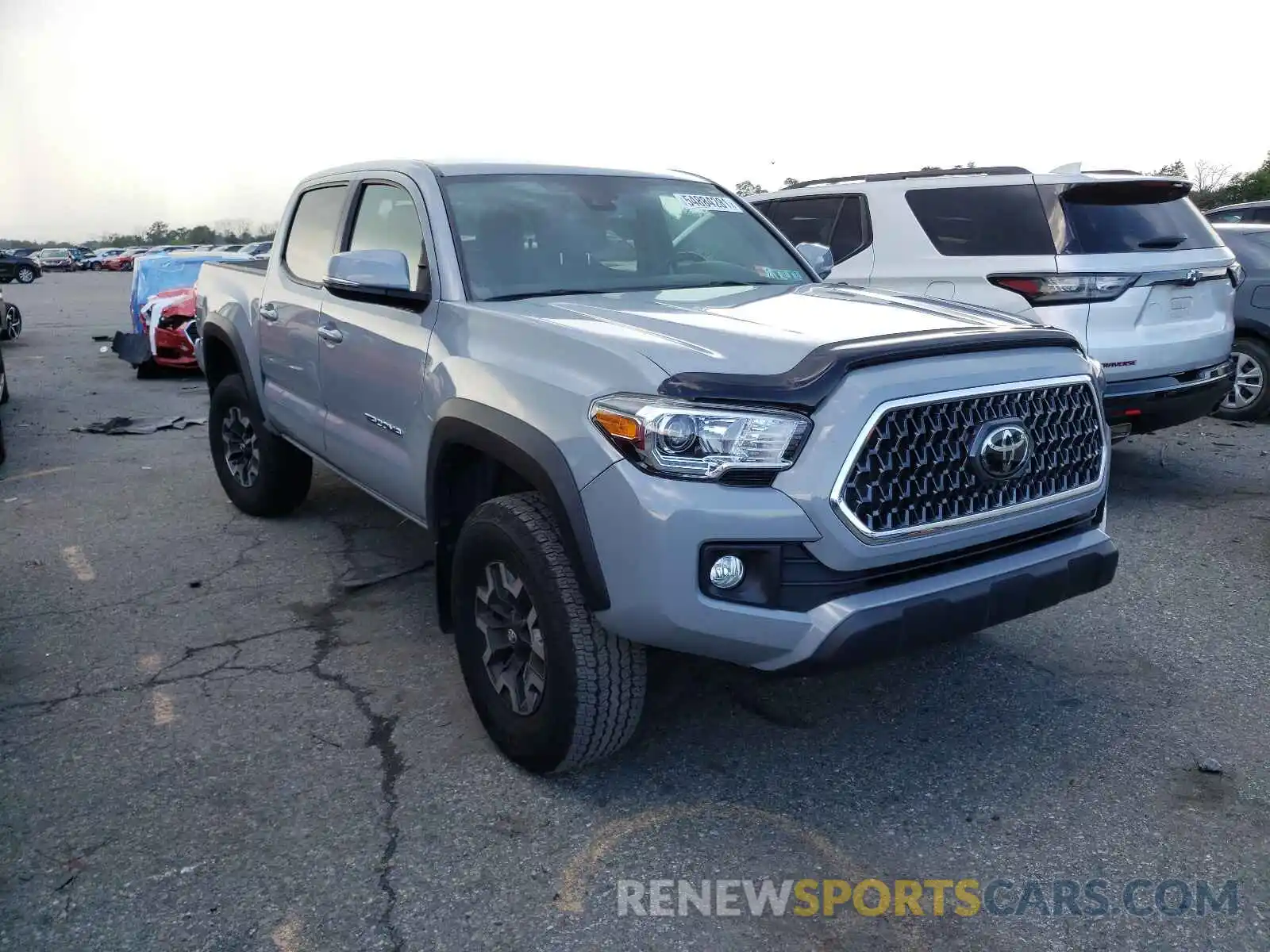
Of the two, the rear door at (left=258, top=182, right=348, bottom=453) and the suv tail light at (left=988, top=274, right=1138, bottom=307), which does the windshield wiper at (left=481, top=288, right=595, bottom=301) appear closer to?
the rear door at (left=258, top=182, right=348, bottom=453)

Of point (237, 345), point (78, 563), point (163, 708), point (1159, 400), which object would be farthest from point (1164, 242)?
point (78, 563)

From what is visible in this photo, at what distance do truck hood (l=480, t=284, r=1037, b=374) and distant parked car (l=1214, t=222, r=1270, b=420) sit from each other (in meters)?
5.88

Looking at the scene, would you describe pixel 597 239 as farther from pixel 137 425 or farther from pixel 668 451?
pixel 137 425

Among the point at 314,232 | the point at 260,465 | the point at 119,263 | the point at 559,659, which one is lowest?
the point at 119,263

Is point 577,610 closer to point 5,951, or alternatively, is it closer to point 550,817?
point 550,817

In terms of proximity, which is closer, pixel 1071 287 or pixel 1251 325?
pixel 1071 287

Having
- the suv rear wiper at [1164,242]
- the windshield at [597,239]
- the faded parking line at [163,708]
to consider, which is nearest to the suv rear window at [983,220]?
the suv rear wiper at [1164,242]

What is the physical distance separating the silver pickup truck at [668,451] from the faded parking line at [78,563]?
6.43ft

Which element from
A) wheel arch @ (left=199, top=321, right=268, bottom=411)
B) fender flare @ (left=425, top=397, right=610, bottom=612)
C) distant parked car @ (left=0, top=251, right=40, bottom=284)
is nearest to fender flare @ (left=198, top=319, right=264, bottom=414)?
wheel arch @ (left=199, top=321, right=268, bottom=411)

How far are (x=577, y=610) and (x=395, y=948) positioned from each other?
93cm

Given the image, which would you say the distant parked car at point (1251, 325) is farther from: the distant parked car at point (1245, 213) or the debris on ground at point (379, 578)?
the debris on ground at point (379, 578)

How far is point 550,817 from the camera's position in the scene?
118 inches

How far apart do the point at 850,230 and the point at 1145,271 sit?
1.90m

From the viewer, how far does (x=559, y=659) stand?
2.89m
